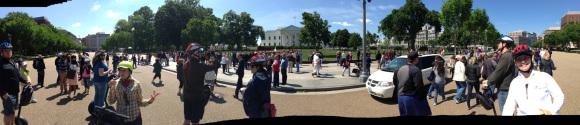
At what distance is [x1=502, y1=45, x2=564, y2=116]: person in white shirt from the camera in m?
1.35

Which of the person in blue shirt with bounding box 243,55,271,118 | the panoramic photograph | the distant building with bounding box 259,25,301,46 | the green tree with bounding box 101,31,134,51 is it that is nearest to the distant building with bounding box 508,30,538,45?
the panoramic photograph

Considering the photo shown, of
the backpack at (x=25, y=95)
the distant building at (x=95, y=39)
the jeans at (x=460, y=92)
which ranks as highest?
the distant building at (x=95, y=39)

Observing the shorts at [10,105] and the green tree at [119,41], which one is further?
the shorts at [10,105]

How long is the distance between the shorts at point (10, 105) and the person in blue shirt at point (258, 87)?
1.13 m

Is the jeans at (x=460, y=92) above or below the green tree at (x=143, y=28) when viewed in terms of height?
below

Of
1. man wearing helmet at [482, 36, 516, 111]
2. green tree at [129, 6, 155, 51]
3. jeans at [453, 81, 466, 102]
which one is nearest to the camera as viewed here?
green tree at [129, 6, 155, 51]

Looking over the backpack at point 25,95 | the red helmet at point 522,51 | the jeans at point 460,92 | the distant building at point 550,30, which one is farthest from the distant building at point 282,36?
the jeans at point 460,92

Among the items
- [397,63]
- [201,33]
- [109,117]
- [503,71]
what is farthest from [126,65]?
[397,63]

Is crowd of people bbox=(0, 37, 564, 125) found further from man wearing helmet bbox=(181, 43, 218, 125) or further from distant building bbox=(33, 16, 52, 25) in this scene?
distant building bbox=(33, 16, 52, 25)

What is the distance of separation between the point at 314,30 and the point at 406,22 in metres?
0.42

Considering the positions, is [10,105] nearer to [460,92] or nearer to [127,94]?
[127,94]

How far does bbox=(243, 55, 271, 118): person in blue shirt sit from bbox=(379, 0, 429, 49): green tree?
2.22ft

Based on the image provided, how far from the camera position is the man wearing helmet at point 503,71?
6.48 feet

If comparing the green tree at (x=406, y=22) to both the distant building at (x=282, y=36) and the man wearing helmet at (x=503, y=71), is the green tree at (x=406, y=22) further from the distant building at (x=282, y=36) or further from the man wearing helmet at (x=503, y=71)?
the man wearing helmet at (x=503, y=71)
